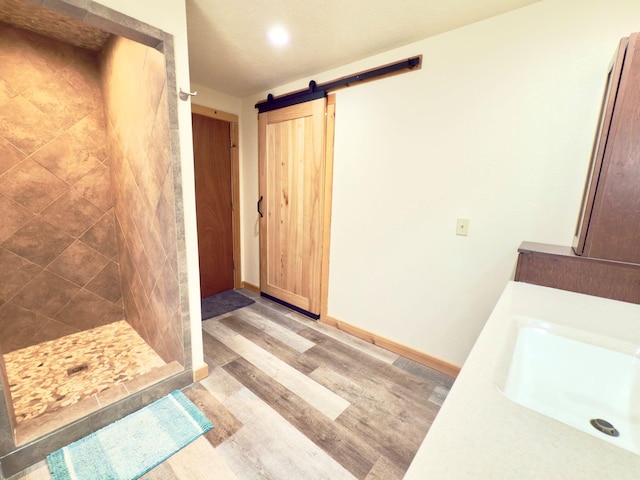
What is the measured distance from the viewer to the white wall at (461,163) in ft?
4.60

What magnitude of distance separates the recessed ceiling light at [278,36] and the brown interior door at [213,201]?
4.44ft

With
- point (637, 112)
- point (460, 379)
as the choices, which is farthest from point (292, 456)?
point (637, 112)

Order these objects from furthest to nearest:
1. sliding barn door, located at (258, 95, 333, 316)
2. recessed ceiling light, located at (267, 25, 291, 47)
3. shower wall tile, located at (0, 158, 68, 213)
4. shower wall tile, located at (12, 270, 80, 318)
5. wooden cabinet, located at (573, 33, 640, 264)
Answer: sliding barn door, located at (258, 95, 333, 316)
shower wall tile, located at (12, 270, 80, 318)
shower wall tile, located at (0, 158, 68, 213)
recessed ceiling light, located at (267, 25, 291, 47)
wooden cabinet, located at (573, 33, 640, 264)

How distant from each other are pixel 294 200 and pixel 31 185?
1.99 meters

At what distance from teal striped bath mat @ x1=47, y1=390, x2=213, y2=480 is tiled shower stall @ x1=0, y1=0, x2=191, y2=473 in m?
0.14

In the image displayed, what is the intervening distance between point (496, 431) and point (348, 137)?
215 centimetres

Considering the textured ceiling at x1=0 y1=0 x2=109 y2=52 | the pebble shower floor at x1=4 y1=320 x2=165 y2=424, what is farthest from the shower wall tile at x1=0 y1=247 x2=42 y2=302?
the textured ceiling at x1=0 y1=0 x2=109 y2=52

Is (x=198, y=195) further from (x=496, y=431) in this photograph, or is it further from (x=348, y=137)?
(x=496, y=431)

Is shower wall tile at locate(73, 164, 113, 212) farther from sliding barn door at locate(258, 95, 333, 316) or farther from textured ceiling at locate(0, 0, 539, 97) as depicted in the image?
sliding barn door at locate(258, 95, 333, 316)

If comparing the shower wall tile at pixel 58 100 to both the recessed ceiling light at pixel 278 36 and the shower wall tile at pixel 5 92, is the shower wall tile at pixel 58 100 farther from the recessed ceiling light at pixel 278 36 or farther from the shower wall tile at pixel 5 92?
the recessed ceiling light at pixel 278 36

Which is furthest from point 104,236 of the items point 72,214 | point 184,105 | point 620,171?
point 620,171

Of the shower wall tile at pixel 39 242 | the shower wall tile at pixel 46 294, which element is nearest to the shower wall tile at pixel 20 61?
the shower wall tile at pixel 39 242

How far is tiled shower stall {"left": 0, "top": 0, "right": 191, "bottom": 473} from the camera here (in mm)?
1644

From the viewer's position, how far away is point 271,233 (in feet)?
10.1
